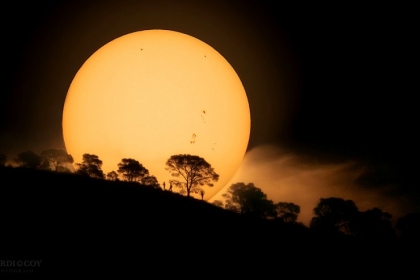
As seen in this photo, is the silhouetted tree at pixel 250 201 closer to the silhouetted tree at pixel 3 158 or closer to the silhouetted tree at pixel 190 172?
the silhouetted tree at pixel 190 172

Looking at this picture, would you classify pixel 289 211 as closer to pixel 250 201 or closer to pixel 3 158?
pixel 250 201

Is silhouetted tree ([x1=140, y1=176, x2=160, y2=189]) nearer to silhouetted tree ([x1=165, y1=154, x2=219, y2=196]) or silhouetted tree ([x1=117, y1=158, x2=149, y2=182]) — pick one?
silhouetted tree ([x1=117, y1=158, x2=149, y2=182])

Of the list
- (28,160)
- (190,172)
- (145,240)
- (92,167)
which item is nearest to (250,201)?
(190,172)

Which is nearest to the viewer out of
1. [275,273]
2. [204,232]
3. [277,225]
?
[275,273]

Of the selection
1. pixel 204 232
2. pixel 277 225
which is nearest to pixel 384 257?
pixel 277 225

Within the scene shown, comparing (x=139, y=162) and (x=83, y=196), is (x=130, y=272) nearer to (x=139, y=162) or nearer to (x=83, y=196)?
(x=83, y=196)
